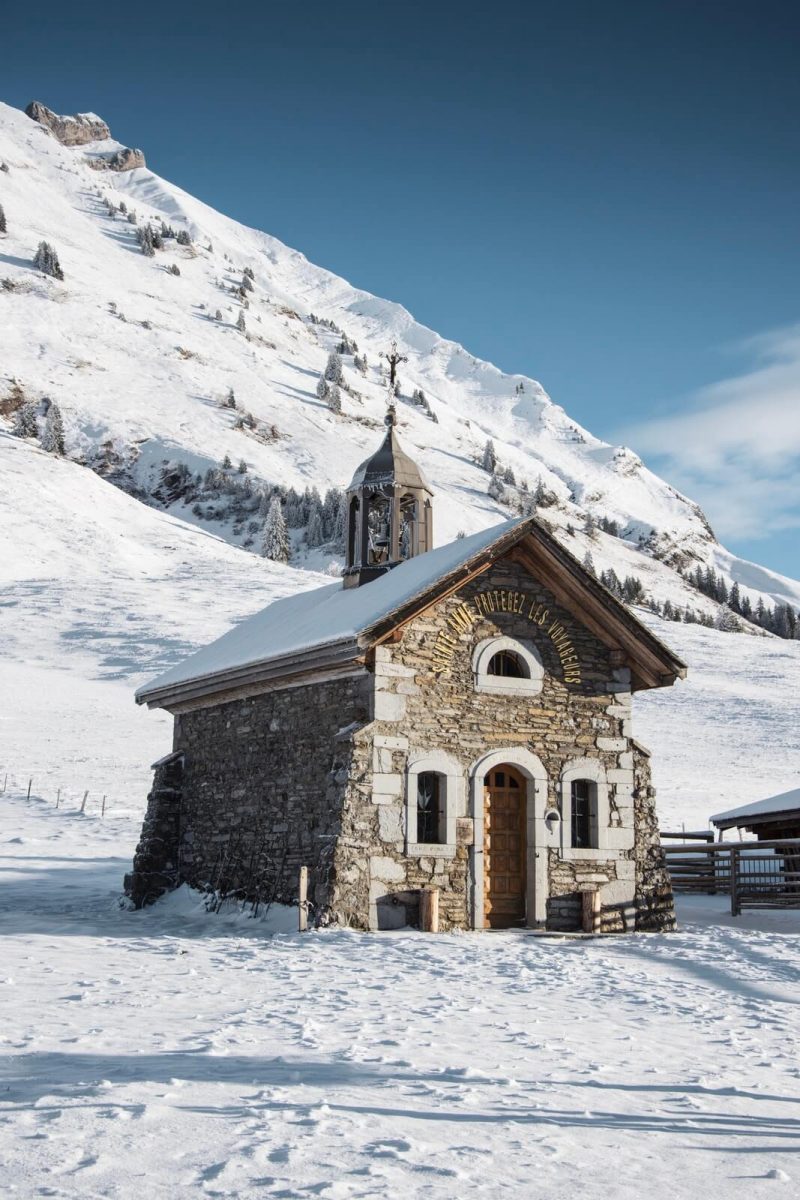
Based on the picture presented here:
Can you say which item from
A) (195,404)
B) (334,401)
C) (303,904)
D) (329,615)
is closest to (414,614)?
(329,615)

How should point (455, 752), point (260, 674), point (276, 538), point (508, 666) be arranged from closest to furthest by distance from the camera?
point (455, 752)
point (508, 666)
point (260, 674)
point (276, 538)


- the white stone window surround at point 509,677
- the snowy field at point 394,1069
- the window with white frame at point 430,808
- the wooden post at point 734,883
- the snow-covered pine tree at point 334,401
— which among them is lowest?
the snowy field at point 394,1069

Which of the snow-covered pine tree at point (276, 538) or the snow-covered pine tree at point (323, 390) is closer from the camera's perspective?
the snow-covered pine tree at point (276, 538)

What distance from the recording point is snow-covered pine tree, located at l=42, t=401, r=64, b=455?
114m

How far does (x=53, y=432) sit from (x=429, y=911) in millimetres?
107781

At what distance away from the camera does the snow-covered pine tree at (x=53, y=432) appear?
113725 mm

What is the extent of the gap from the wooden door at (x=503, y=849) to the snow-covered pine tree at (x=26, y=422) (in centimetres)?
9737

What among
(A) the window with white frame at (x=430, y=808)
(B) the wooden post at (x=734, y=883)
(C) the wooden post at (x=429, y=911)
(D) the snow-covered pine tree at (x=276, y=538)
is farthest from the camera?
(D) the snow-covered pine tree at (x=276, y=538)

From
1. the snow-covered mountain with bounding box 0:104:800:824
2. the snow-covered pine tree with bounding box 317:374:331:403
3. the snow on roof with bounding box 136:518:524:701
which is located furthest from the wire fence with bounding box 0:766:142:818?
the snow-covered pine tree with bounding box 317:374:331:403

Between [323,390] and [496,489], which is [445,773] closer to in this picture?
[496,489]

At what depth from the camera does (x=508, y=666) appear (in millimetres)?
19219

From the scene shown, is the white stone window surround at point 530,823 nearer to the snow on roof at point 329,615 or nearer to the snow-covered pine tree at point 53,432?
the snow on roof at point 329,615

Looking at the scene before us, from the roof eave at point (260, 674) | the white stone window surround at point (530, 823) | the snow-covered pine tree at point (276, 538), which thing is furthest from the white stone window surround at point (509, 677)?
the snow-covered pine tree at point (276, 538)

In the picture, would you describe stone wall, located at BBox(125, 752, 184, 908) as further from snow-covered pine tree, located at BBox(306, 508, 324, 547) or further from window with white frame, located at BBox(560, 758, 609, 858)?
snow-covered pine tree, located at BBox(306, 508, 324, 547)
